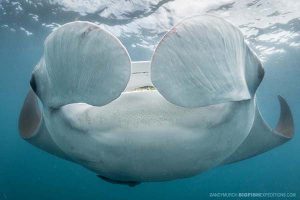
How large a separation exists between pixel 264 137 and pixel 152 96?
8.83ft

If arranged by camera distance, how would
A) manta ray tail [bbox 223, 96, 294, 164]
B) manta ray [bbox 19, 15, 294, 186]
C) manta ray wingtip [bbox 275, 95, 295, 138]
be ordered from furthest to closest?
1. manta ray wingtip [bbox 275, 95, 295, 138]
2. manta ray tail [bbox 223, 96, 294, 164]
3. manta ray [bbox 19, 15, 294, 186]

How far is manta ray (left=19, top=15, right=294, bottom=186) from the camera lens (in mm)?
1645

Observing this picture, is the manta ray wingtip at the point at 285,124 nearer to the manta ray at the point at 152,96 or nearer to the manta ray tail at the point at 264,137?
the manta ray tail at the point at 264,137

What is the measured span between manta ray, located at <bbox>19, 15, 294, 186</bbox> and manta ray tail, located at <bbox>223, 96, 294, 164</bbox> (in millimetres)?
1563

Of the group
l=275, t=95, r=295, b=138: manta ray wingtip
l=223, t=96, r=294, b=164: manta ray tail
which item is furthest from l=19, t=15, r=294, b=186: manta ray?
l=275, t=95, r=295, b=138: manta ray wingtip

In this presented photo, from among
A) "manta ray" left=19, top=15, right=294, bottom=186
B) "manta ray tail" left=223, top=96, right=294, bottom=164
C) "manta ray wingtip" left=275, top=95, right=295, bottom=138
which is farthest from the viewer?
"manta ray wingtip" left=275, top=95, right=295, bottom=138

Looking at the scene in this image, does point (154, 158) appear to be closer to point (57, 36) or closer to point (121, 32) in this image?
point (57, 36)

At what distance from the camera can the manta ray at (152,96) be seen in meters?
1.64

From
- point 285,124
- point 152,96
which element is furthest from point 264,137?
point 152,96

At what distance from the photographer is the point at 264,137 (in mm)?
4305

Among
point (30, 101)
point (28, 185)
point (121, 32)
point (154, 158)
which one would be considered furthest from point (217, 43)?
point (28, 185)

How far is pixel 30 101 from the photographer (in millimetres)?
4504

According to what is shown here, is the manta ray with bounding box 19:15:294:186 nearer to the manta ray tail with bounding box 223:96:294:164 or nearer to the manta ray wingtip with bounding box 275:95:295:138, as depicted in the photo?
the manta ray tail with bounding box 223:96:294:164

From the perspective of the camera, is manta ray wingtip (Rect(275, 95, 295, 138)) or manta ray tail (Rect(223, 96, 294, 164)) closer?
manta ray tail (Rect(223, 96, 294, 164))
